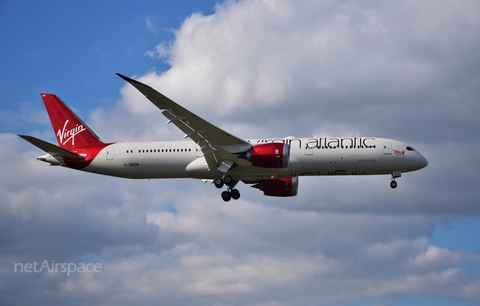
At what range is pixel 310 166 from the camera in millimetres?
62625

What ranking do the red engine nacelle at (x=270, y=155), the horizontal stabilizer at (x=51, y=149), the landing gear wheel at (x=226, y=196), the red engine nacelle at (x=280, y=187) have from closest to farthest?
1. the red engine nacelle at (x=270, y=155)
2. the horizontal stabilizer at (x=51, y=149)
3. the landing gear wheel at (x=226, y=196)
4. the red engine nacelle at (x=280, y=187)

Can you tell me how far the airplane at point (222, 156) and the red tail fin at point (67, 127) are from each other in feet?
0.39

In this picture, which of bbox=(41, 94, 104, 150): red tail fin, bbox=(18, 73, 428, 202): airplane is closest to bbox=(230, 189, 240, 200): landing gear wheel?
bbox=(18, 73, 428, 202): airplane

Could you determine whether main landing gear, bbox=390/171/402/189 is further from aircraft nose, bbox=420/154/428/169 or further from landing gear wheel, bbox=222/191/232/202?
landing gear wheel, bbox=222/191/232/202

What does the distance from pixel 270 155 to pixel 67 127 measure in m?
21.2

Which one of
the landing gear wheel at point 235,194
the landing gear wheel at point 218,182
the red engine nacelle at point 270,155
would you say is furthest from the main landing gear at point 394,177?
the landing gear wheel at point 218,182

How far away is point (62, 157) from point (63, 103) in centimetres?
756

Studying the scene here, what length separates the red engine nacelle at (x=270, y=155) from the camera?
2427 inches

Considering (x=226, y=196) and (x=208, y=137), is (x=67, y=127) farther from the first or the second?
(x=226, y=196)

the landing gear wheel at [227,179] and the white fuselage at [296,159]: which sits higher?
the white fuselage at [296,159]

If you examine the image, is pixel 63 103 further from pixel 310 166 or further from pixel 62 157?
pixel 310 166

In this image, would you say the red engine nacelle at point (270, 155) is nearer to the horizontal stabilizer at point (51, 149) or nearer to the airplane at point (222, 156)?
the airplane at point (222, 156)

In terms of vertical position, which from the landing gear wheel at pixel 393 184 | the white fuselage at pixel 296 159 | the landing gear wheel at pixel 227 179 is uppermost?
the white fuselage at pixel 296 159

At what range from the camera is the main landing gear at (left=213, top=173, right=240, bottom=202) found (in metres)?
65.7
